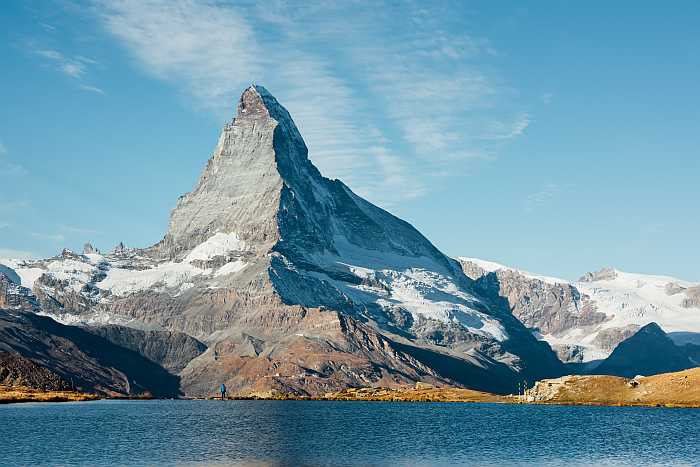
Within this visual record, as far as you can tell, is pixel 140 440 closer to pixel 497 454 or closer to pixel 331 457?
pixel 331 457

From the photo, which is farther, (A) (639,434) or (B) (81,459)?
(A) (639,434)

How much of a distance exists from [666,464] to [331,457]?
163ft

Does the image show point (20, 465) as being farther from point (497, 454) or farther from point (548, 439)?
point (548, 439)

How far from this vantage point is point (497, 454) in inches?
6314

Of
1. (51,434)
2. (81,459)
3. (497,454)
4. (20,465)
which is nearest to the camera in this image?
(20,465)

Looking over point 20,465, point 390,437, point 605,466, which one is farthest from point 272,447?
point 605,466

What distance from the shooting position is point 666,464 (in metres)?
147

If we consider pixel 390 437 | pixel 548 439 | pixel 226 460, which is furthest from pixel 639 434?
pixel 226 460

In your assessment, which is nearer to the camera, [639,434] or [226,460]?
[226,460]

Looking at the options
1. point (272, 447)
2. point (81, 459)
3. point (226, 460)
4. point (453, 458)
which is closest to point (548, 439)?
point (453, 458)

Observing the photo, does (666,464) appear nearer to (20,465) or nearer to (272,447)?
(272,447)

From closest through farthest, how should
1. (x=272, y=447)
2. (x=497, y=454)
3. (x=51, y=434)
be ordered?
(x=497, y=454)
(x=272, y=447)
(x=51, y=434)

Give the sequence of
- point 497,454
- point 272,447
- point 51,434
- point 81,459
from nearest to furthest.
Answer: point 81,459 → point 497,454 → point 272,447 → point 51,434

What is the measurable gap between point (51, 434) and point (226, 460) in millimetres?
54996
